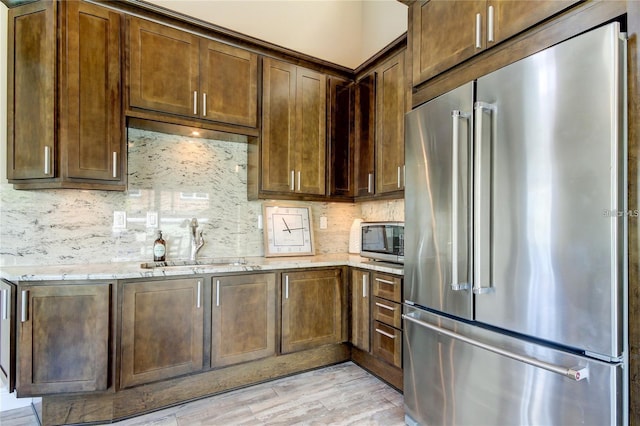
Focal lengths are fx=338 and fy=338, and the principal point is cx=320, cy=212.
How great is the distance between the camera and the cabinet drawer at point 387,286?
234 centimetres

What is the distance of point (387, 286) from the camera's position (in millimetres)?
2439

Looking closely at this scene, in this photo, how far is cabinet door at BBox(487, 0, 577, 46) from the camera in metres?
1.37

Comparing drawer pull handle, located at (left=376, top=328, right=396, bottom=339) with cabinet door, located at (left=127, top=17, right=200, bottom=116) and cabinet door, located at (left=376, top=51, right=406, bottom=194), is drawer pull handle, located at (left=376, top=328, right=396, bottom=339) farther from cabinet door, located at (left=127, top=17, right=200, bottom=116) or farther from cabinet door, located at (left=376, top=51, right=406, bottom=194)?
cabinet door, located at (left=127, top=17, right=200, bottom=116)

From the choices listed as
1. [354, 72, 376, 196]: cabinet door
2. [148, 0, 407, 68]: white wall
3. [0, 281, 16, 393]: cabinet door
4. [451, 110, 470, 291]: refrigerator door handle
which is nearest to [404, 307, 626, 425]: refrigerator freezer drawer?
[451, 110, 470, 291]: refrigerator door handle

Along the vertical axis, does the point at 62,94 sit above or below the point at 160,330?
above

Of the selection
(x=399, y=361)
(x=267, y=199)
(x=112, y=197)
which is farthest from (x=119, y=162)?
(x=399, y=361)

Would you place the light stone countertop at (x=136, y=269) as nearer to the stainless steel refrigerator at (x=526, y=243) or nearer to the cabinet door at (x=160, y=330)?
the cabinet door at (x=160, y=330)

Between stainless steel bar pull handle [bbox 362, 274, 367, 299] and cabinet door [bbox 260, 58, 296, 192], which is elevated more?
cabinet door [bbox 260, 58, 296, 192]

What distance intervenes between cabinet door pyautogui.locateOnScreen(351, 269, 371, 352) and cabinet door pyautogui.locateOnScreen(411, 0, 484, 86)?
1.49 m

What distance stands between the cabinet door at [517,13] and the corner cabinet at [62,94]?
2282mm

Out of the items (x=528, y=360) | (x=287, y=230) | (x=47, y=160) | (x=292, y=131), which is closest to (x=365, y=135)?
(x=292, y=131)

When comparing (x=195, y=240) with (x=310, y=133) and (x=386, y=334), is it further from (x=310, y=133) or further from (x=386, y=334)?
(x=386, y=334)

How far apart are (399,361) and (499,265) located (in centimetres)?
115

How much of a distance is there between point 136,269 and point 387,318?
1732 millimetres
